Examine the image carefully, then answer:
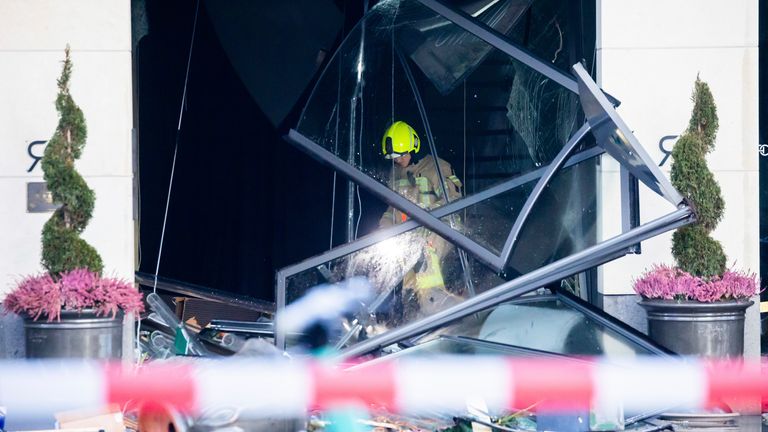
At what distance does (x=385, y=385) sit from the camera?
14.1 feet

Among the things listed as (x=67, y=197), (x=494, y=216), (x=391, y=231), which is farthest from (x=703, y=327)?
(x=67, y=197)

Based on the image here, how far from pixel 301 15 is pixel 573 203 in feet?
11.6

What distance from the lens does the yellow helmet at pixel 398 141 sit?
415 inches

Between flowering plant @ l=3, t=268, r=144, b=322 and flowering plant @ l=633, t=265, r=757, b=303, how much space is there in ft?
10.6

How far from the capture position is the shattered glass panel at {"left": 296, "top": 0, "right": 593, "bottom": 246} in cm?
891

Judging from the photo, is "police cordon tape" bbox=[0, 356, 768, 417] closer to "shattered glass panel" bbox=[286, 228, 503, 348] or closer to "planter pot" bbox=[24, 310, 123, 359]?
"planter pot" bbox=[24, 310, 123, 359]

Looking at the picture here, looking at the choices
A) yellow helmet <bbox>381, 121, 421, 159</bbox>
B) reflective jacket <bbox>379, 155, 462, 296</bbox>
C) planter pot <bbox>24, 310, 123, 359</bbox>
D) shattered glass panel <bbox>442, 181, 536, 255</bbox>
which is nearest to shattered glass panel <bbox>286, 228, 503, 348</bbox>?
reflective jacket <bbox>379, 155, 462, 296</bbox>

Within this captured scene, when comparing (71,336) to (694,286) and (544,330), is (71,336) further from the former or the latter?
(694,286)

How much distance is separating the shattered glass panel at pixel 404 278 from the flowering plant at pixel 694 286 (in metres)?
1.16

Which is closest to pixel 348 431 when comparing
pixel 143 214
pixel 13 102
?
pixel 13 102

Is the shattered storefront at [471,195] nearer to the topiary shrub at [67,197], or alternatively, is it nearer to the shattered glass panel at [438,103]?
the shattered glass panel at [438,103]

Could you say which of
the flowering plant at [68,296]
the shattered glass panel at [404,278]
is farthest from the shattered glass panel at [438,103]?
the flowering plant at [68,296]

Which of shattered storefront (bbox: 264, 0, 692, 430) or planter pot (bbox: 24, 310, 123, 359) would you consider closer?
shattered storefront (bbox: 264, 0, 692, 430)

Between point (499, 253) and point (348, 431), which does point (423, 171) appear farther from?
point (348, 431)
